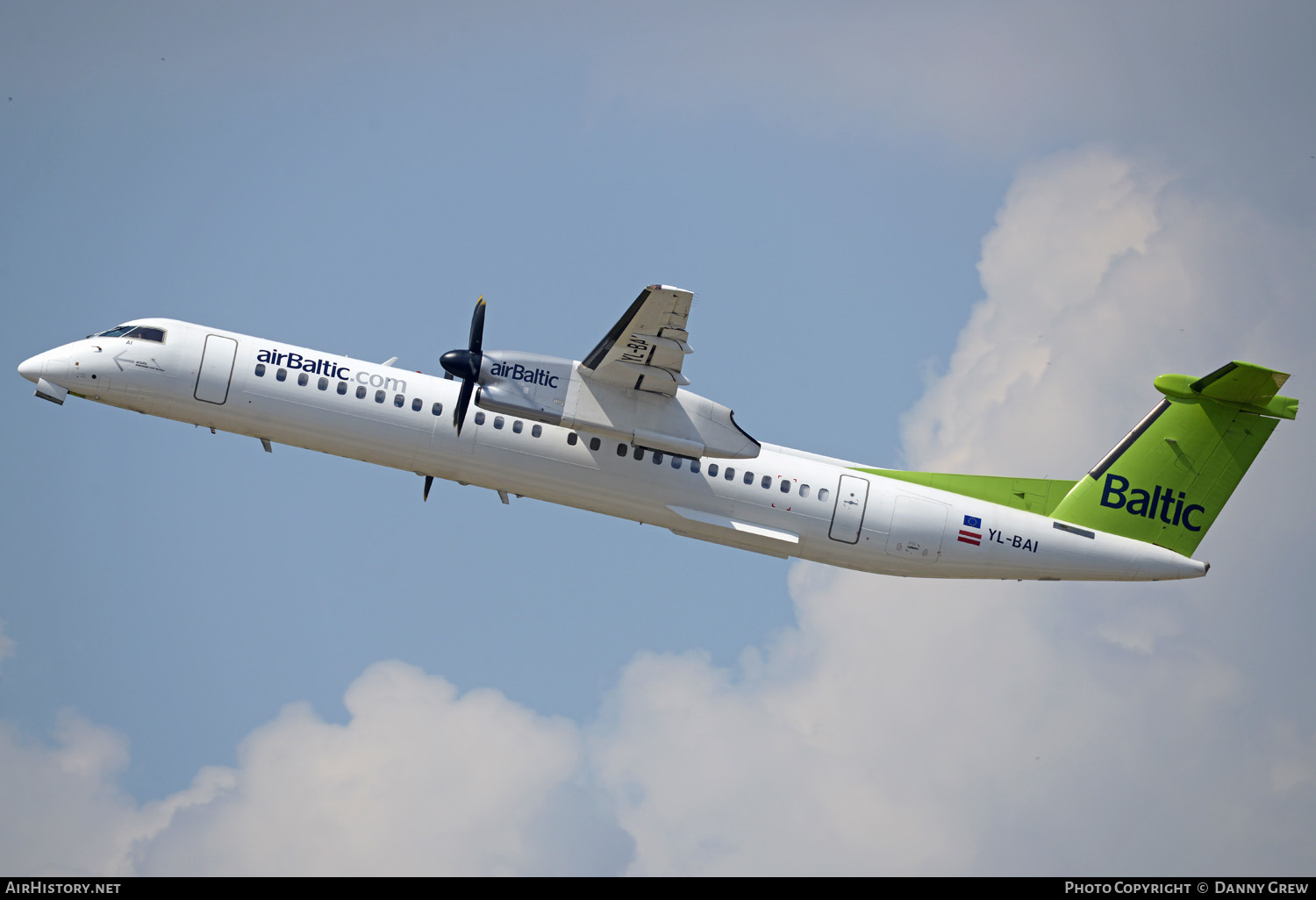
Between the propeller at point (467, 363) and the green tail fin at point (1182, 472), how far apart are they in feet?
51.9

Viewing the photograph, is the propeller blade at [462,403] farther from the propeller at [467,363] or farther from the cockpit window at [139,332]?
the cockpit window at [139,332]

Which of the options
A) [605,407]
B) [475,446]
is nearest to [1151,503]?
A: [605,407]

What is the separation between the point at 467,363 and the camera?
27.5 metres

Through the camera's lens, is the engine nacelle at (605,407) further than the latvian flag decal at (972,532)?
No

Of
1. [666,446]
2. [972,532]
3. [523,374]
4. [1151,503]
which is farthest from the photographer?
[1151,503]

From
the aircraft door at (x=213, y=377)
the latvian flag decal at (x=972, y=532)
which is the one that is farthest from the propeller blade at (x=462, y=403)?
the latvian flag decal at (x=972, y=532)

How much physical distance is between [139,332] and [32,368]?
2.59 meters

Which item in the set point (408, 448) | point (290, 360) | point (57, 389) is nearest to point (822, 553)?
point (408, 448)

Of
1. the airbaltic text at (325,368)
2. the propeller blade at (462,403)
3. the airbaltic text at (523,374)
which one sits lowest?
the propeller blade at (462,403)

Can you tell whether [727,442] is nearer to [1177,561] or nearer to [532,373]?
[532,373]

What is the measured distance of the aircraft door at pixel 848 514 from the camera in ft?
99.5

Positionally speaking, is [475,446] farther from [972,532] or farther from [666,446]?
[972,532]
